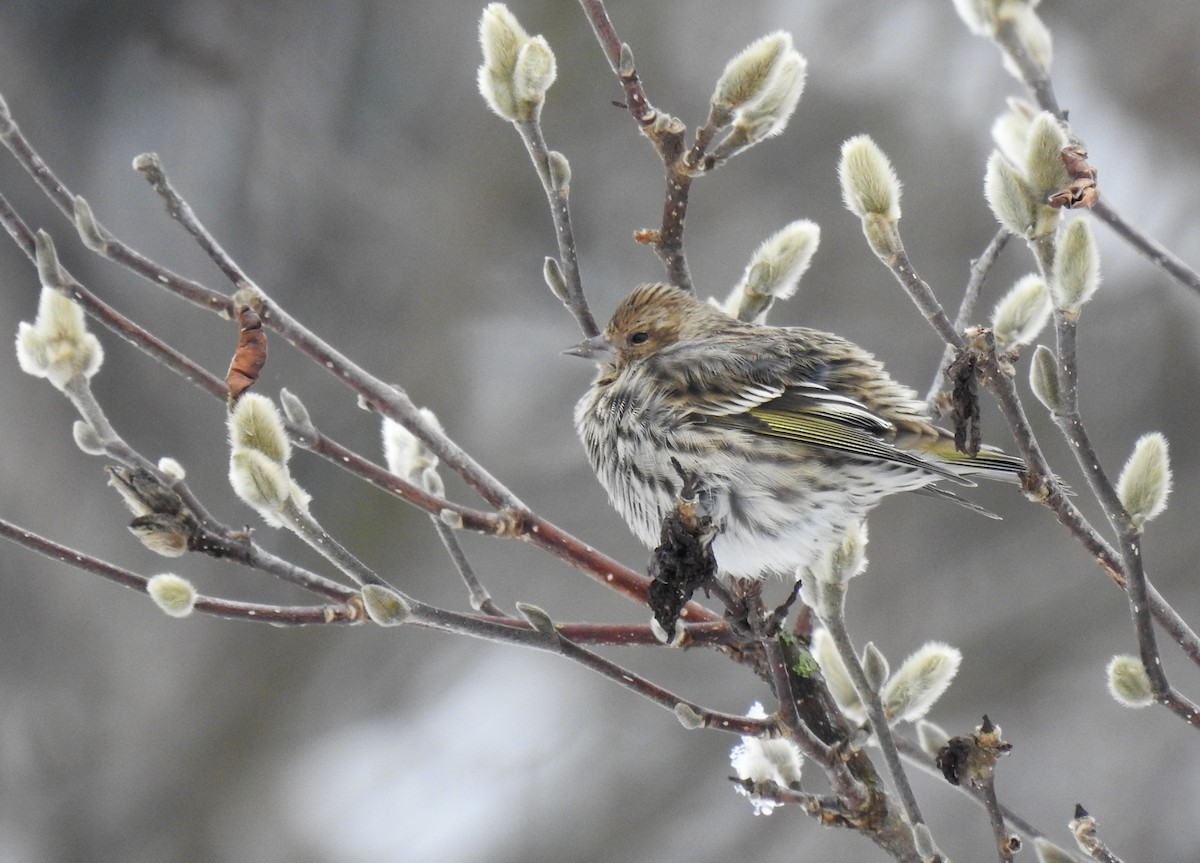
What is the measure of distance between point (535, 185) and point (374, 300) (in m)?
1.39

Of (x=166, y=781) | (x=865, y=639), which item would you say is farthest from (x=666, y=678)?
(x=166, y=781)

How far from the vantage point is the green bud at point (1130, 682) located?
2.20 metres

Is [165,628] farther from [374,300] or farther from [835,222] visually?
[835,222]

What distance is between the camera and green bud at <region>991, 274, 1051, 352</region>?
109 inches

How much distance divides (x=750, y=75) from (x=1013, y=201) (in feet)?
2.91

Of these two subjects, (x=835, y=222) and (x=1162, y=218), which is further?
(x=835, y=222)

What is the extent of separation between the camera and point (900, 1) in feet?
29.8

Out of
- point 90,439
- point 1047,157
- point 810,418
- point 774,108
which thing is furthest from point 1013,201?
point 810,418

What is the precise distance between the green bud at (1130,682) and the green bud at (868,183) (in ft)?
2.67

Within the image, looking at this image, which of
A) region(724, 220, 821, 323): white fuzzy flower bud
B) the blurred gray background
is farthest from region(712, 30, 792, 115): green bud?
the blurred gray background

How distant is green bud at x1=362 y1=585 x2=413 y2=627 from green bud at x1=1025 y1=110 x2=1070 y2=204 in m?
1.17

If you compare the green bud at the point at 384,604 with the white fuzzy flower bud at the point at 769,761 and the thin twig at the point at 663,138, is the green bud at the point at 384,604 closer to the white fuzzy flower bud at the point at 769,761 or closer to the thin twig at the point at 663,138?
the white fuzzy flower bud at the point at 769,761

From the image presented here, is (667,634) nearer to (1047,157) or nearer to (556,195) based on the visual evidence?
(556,195)

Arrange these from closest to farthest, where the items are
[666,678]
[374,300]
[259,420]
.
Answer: [259,420] < [666,678] < [374,300]
